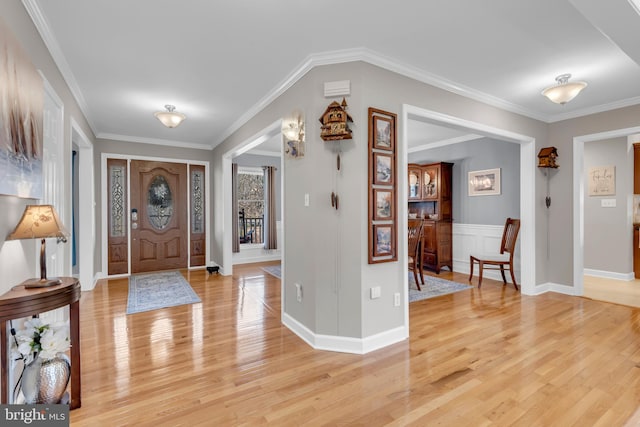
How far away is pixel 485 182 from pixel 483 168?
0.26m

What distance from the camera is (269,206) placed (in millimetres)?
6926

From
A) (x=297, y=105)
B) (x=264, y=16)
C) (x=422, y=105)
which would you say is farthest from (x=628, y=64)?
(x=264, y=16)

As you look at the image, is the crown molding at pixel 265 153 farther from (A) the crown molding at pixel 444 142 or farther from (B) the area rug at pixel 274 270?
(A) the crown molding at pixel 444 142

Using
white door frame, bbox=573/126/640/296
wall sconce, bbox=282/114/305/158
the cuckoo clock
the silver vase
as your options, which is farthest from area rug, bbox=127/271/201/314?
white door frame, bbox=573/126/640/296

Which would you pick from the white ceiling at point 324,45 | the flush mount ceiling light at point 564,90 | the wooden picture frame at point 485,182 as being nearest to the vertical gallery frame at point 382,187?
the white ceiling at point 324,45

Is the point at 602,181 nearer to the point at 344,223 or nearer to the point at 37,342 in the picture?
the point at 344,223

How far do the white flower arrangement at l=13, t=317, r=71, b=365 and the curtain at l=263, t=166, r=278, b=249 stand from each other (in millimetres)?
5263

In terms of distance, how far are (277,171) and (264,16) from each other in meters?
5.09

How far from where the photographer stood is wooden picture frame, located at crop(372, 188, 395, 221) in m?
2.68

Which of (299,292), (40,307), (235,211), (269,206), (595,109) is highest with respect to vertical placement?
(595,109)

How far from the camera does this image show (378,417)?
179cm

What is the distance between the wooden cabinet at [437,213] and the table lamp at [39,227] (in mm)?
5234

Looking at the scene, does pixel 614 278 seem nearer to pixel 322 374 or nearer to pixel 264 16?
pixel 322 374

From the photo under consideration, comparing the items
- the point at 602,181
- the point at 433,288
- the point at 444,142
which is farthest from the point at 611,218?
the point at 433,288
